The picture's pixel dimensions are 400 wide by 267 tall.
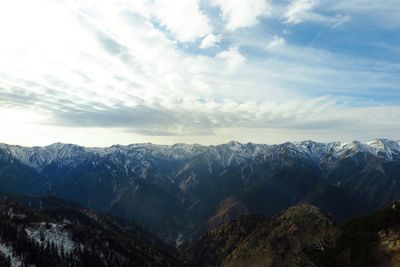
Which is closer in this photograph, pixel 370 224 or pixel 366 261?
pixel 366 261

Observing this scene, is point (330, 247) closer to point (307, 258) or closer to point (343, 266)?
point (307, 258)

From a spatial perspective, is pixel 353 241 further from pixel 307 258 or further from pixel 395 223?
pixel 307 258

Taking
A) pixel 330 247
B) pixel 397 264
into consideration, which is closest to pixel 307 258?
pixel 330 247

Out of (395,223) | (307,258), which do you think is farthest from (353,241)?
(307,258)

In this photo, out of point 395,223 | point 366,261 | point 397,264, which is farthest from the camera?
point 395,223

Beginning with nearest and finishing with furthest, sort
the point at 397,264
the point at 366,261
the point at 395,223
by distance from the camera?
the point at 397,264, the point at 366,261, the point at 395,223

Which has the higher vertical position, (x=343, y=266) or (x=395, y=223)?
(x=395, y=223)

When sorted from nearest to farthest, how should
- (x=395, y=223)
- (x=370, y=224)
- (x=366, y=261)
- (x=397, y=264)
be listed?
(x=397, y=264) < (x=366, y=261) < (x=395, y=223) < (x=370, y=224)

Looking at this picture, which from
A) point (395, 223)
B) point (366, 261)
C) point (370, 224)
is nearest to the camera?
point (366, 261)

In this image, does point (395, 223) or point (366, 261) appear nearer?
point (366, 261)
